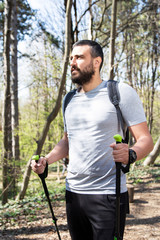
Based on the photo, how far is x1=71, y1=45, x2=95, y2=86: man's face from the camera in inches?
71.9

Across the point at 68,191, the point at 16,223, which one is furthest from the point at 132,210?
the point at 68,191

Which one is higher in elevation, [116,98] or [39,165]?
[116,98]

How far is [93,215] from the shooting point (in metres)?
1.63

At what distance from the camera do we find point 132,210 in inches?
223

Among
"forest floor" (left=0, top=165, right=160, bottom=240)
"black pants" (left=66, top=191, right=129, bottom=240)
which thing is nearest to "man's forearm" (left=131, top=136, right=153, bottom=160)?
"black pants" (left=66, top=191, right=129, bottom=240)

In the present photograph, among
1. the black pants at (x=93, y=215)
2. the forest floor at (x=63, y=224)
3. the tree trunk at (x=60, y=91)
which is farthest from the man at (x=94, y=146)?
the tree trunk at (x=60, y=91)

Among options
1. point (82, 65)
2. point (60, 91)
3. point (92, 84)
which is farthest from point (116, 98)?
point (60, 91)

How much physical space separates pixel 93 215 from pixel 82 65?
1.15m

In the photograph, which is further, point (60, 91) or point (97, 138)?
point (60, 91)

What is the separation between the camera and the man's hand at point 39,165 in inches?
71.2

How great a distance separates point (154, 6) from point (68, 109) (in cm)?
950

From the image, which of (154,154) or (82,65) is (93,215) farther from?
(154,154)

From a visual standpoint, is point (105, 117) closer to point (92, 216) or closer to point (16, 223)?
point (92, 216)

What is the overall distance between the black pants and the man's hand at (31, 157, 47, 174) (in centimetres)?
31
